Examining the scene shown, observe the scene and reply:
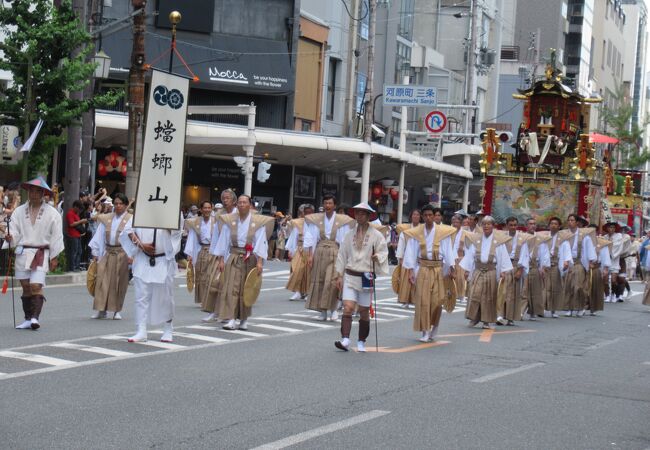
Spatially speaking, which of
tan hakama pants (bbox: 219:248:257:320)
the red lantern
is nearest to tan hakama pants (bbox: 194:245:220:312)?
tan hakama pants (bbox: 219:248:257:320)

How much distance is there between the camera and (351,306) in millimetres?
13570

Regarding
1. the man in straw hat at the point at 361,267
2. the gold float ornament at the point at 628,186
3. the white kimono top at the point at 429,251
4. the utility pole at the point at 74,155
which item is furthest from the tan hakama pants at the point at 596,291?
the gold float ornament at the point at 628,186

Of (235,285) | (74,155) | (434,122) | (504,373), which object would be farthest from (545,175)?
(504,373)

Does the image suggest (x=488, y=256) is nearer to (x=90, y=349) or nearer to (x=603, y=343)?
(x=603, y=343)

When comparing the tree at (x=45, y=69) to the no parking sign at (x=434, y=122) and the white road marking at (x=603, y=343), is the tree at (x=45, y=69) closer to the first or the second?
the white road marking at (x=603, y=343)

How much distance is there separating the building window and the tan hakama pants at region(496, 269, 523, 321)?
27.0 m

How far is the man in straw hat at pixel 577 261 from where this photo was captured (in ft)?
74.0

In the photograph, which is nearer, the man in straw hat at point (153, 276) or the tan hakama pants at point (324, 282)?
the man in straw hat at point (153, 276)

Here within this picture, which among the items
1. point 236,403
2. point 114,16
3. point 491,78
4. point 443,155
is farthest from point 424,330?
point 491,78

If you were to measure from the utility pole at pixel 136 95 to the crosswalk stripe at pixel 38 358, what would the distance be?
11.9 meters

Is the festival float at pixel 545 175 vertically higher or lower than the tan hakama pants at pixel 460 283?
higher

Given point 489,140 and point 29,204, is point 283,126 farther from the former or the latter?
point 29,204

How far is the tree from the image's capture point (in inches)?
886

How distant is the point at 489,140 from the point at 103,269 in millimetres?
15873
